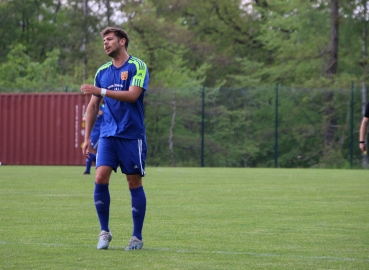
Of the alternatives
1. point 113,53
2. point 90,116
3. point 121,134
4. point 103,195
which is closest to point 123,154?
point 121,134

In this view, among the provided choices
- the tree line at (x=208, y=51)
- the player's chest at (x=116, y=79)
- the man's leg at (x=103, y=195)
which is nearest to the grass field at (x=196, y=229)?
the man's leg at (x=103, y=195)

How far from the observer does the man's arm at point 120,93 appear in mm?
7203

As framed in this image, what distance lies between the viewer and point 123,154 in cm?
749

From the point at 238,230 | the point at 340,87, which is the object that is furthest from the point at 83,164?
the point at 238,230

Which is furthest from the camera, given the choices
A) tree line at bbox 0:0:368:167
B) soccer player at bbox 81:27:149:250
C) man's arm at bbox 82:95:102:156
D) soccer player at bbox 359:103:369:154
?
tree line at bbox 0:0:368:167

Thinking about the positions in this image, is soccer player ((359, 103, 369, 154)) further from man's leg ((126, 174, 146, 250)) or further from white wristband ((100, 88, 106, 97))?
white wristband ((100, 88, 106, 97))

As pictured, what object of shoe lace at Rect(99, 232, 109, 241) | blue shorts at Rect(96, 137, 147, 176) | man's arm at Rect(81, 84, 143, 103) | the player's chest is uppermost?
the player's chest

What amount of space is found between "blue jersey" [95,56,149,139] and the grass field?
1.06m

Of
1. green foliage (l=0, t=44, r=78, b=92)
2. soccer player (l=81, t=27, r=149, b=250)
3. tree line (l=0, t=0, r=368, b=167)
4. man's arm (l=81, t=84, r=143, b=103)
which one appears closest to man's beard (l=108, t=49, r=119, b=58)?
soccer player (l=81, t=27, r=149, b=250)

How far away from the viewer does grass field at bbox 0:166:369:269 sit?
22.0 feet

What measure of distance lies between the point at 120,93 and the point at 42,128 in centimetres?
2289

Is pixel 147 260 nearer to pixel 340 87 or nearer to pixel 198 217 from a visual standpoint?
pixel 198 217

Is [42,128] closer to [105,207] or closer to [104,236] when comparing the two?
[105,207]

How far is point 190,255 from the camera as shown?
22.9 ft
